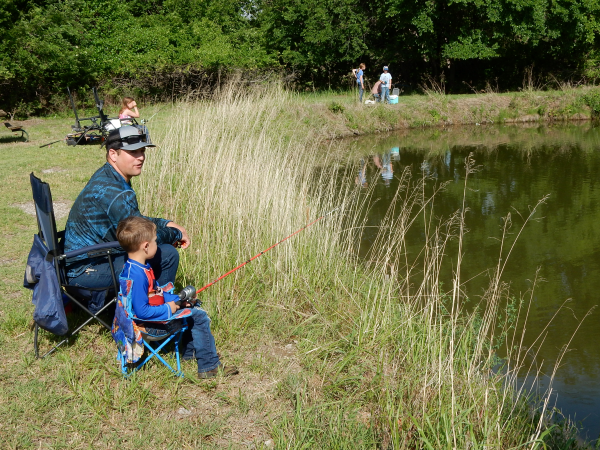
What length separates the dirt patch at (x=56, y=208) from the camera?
684 cm

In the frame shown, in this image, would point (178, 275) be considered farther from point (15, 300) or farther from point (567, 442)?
point (567, 442)

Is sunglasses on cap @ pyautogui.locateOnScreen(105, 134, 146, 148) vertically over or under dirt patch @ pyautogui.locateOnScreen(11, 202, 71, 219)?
over

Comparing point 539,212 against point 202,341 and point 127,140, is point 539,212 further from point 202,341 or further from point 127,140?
point 127,140

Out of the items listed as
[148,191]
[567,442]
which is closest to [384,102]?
[148,191]

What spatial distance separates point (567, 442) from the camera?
3400mm

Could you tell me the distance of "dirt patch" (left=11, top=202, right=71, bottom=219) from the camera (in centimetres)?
684

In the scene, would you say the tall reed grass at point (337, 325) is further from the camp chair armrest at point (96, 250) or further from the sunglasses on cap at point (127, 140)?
the sunglasses on cap at point (127, 140)

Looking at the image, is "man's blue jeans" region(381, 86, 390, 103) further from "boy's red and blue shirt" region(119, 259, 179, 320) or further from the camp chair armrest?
"boy's red and blue shirt" region(119, 259, 179, 320)

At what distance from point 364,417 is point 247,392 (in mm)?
673

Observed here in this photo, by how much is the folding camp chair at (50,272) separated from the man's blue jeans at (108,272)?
0.04m

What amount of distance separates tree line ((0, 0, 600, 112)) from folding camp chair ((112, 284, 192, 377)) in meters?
13.4

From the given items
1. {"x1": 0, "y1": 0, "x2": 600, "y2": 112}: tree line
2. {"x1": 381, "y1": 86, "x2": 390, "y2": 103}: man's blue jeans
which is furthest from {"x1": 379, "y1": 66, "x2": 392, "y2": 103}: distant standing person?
{"x1": 0, "y1": 0, "x2": 600, "y2": 112}: tree line

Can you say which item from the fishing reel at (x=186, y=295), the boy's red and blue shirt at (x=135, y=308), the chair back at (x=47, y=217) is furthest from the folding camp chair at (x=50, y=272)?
the fishing reel at (x=186, y=295)

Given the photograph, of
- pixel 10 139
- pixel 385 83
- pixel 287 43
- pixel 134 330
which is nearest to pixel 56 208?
pixel 134 330
